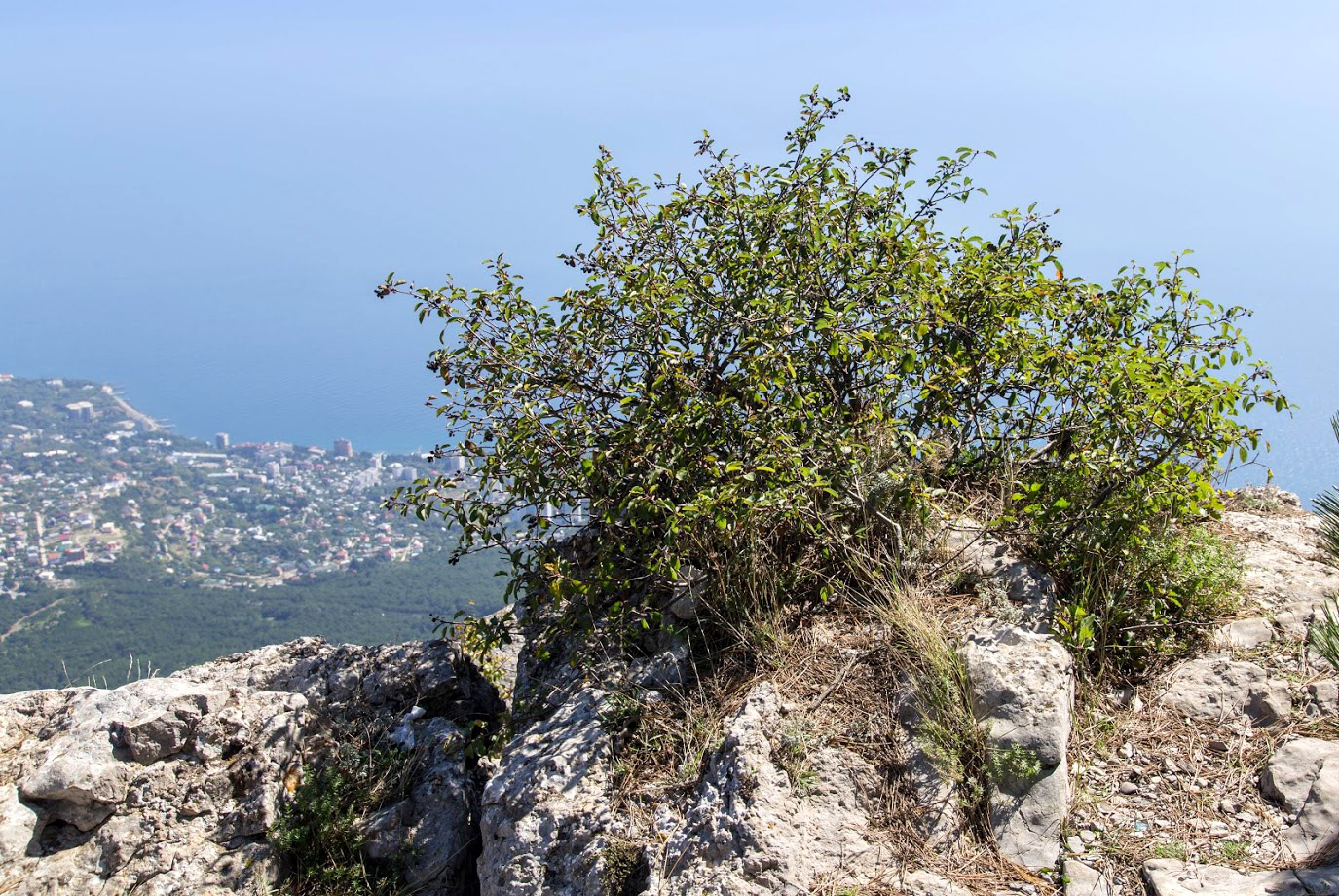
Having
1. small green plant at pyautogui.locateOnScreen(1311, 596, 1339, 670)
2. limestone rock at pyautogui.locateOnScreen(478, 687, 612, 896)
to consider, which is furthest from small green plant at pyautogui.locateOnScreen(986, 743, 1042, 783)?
limestone rock at pyautogui.locateOnScreen(478, 687, 612, 896)

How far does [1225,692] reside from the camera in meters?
5.18

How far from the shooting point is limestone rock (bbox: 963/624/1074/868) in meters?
4.40

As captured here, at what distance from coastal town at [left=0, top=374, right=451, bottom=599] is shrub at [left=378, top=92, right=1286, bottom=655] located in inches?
1679

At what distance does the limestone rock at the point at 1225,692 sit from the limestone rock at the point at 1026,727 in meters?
0.76

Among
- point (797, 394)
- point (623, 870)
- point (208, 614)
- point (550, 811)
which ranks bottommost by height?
point (623, 870)

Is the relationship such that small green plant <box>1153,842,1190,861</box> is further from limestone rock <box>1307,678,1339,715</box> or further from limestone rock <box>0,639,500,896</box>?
limestone rock <box>0,639,500,896</box>

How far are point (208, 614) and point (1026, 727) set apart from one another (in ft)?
183

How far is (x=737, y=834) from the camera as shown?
173 inches

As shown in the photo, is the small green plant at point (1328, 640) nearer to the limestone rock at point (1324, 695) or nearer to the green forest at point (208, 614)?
the limestone rock at point (1324, 695)

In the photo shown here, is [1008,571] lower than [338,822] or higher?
higher

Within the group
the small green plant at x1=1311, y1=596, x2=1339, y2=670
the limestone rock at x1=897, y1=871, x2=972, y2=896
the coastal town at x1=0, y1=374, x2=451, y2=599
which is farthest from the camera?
the coastal town at x1=0, y1=374, x2=451, y2=599

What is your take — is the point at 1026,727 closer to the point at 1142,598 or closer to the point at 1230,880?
the point at 1230,880

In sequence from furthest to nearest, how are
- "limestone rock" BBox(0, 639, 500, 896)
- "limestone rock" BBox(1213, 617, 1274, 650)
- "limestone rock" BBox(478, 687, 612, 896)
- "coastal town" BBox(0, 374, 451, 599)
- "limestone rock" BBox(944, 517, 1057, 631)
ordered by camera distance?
"coastal town" BBox(0, 374, 451, 599) → "limestone rock" BBox(1213, 617, 1274, 650) → "limestone rock" BBox(944, 517, 1057, 631) → "limestone rock" BBox(0, 639, 500, 896) → "limestone rock" BBox(478, 687, 612, 896)

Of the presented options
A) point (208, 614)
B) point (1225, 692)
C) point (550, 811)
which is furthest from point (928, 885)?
point (208, 614)
